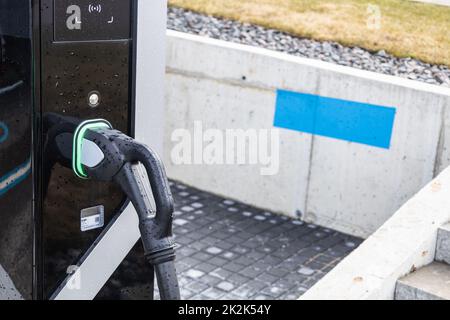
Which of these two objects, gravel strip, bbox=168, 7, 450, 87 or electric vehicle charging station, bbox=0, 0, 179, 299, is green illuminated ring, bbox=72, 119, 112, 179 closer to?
electric vehicle charging station, bbox=0, 0, 179, 299

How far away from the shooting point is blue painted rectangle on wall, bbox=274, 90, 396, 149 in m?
6.05

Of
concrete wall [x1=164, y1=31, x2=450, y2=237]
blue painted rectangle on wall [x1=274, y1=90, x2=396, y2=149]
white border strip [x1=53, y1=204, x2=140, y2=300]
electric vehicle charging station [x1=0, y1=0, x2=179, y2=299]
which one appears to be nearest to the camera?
electric vehicle charging station [x1=0, y1=0, x2=179, y2=299]

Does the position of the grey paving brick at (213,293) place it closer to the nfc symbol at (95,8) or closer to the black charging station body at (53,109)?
the black charging station body at (53,109)

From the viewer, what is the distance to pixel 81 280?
235 centimetres

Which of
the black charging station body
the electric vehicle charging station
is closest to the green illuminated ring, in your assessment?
the electric vehicle charging station

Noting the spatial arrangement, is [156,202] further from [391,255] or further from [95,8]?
[391,255]

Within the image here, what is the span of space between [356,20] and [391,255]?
13.2ft

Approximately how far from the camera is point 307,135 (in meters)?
6.40

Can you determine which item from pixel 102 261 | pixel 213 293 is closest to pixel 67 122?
pixel 102 261

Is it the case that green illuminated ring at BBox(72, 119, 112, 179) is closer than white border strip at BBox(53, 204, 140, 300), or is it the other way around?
green illuminated ring at BBox(72, 119, 112, 179)

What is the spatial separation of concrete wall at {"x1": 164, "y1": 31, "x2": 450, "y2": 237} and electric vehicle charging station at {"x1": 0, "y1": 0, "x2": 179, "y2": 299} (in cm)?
387

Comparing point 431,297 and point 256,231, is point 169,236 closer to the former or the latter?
point 431,297

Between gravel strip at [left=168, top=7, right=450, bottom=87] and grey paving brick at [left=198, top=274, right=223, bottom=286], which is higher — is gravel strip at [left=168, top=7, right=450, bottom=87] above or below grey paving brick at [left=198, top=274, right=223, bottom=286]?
above

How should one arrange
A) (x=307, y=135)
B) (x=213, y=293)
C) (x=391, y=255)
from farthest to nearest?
(x=307, y=135) → (x=213, y=293) → (x=391, y=255)
